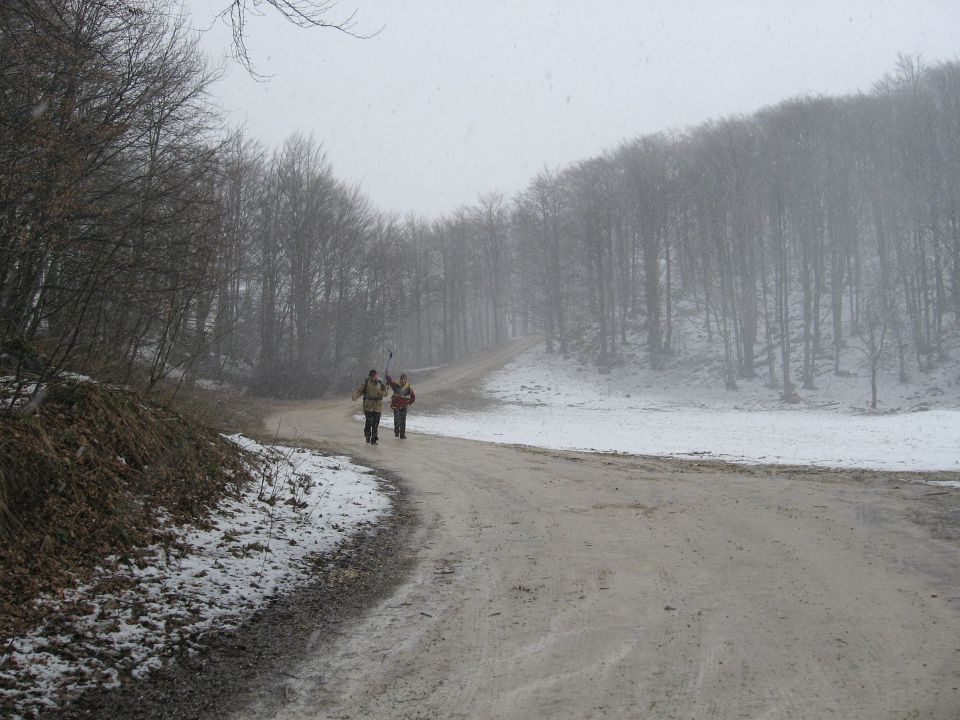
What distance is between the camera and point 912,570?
604cm

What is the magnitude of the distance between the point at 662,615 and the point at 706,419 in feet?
79.5

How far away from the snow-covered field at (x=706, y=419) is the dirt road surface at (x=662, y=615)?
6.68 m

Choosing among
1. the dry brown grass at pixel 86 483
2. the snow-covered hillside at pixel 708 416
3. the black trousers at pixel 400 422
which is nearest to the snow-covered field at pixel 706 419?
the snow-covered hillside at pixel 708 416

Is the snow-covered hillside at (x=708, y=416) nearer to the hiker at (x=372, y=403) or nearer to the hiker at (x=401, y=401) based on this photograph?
the hiker at (x=401, y=401)

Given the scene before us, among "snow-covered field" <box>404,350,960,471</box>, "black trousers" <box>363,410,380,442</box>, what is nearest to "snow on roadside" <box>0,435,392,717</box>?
"black trousers" <box>363,410,380,442</box>

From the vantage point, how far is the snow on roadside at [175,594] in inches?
150

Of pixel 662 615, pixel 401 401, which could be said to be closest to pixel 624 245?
pixel 401 401

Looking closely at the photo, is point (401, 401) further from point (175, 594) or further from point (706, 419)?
point (706, 419)

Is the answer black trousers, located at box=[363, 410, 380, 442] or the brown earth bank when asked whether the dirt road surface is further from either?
black trousers, located at box=[363, 410, 380, 442]

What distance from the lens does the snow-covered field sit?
16.0 metres

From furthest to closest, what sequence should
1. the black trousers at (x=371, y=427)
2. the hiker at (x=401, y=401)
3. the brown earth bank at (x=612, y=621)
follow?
the hiker at (x=401, y=401) → the black trousers at (x=371, y=427) → the brown earth bank at (x=612, y=621)

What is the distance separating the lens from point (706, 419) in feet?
91.4

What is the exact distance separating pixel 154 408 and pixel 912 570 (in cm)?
835

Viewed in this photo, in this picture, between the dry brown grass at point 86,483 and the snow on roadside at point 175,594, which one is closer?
the snow on roadside at point 175,594
